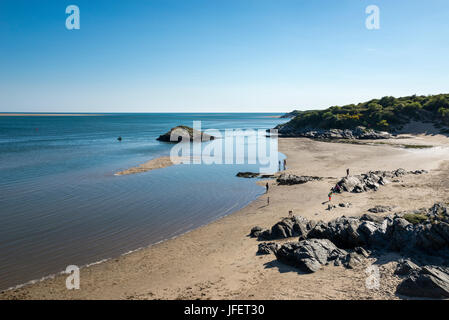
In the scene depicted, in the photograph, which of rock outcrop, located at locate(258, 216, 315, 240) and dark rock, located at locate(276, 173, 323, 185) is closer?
rock outcrop, located at locate(258, 216, 315, 240)

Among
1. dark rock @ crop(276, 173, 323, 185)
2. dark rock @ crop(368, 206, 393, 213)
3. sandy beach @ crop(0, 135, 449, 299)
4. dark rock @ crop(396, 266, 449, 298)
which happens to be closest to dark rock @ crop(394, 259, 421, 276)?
sandy beach @ crop(0, 135, 449, 299)

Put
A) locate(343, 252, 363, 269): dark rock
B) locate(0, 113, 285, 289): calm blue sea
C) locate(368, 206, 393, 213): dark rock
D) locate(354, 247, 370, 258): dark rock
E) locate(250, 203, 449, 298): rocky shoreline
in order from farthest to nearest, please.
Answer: locate(368, 206, 393, 213): dark rock < locate(0, 113, 285, 289): calm blue sea < locate(354, 247, 370, 258): dark rock < locate(343, 252, 363, 269): dark rock < locate(250, 203, 449, 298): rocky shoreline

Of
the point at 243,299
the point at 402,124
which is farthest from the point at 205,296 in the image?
the point at 402,124

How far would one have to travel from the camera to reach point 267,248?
15.9 m

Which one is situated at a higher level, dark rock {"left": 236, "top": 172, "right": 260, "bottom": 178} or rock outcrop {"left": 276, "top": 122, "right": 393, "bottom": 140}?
rock outcrop {"left": 276, "top": 122, "right": 393, "bottom": 140}

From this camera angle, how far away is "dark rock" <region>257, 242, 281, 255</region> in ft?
51.4

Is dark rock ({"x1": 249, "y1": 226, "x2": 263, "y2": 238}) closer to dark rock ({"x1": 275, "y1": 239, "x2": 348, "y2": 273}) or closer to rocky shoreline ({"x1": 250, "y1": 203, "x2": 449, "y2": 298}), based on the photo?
rocky shoreline ({"x1": 250, "y1": 203, "x2": 449, "y2": 298})

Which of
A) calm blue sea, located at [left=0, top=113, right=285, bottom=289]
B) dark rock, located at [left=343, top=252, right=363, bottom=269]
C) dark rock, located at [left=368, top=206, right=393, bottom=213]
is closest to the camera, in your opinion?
dark rock, located at [left=343, top=252, right=363, bottom=269]

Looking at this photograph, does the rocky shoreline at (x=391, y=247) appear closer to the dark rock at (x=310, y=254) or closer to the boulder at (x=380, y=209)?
the dark rock at (x=310, y=254)

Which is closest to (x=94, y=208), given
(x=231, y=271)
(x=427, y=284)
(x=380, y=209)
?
(x=231, y=271)

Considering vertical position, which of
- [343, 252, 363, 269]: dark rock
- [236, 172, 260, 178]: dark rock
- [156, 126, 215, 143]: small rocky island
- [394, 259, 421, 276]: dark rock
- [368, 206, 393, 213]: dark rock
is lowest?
[343, 252, 363, 269]: dark rock

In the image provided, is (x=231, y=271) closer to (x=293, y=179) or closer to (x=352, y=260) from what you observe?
(x=352, y=260)

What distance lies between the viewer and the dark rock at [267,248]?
15.7m
